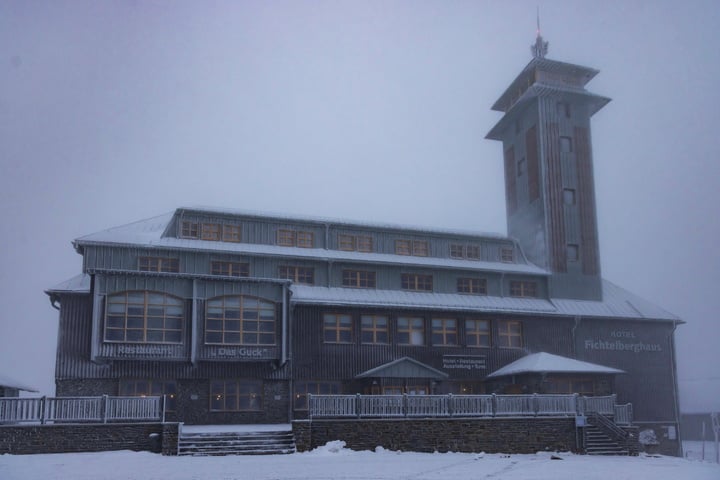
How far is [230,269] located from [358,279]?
21.8 ft

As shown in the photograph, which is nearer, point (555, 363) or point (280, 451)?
point (280, 451)

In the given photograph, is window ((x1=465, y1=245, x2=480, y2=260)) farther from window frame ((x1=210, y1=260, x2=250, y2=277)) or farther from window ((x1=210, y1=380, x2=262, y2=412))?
window ((x1=210, y1=380, x2=262, y2=412))

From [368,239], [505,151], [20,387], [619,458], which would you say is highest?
[505,151]

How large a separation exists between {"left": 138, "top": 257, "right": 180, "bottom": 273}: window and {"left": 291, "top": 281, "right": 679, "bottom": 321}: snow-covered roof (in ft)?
18.9

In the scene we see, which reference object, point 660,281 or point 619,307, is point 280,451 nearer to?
point 619,307

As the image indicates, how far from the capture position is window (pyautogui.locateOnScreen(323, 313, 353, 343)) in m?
35.6

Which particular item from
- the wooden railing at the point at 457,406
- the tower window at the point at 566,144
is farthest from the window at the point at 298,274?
the tower window at the point at 566,144

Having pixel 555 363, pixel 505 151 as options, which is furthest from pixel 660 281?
pixel 555 363

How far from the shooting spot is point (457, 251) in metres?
42.2

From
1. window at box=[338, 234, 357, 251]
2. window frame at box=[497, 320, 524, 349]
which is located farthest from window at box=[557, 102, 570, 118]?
window at box=[338, 234, 357, 251]

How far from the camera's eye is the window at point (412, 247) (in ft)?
134

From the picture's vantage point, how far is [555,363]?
3584 cm

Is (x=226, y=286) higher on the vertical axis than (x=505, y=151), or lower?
lower

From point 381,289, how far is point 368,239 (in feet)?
11.2
